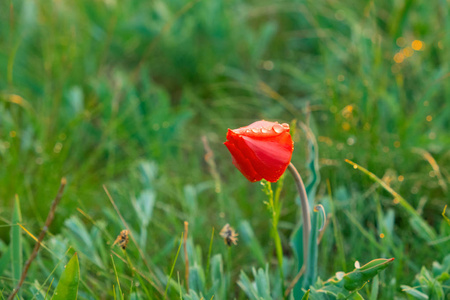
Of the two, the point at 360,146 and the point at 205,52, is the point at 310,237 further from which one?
the point at 205,52

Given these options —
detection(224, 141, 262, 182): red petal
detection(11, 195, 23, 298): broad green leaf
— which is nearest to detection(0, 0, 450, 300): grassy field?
detection(11, 195, 23, 298): broad green leaf

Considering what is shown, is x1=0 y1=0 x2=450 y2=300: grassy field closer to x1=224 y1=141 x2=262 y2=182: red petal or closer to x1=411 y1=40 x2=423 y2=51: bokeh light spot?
x1=411 y1=40 x2=423 y2=51: bokeh light spot

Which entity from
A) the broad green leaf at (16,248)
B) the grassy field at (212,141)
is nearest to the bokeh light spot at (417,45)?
the grassy field at (212,141)

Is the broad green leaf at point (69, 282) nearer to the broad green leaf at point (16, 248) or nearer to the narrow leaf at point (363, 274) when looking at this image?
the broad green leaf at point (16, 248)

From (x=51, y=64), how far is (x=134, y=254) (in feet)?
3.22

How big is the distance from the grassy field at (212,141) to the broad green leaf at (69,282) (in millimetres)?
57

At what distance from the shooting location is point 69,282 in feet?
2.77

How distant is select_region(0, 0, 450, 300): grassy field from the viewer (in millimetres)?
1104

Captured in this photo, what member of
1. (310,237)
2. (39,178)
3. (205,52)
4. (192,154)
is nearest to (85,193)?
(39,178)

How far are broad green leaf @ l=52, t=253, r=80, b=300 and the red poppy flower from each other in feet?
1.09

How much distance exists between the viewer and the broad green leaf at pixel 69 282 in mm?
833

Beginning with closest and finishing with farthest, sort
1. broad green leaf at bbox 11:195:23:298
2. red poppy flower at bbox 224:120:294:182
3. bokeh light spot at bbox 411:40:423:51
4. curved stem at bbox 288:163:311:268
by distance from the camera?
red poppy flower at bbox 224:120:294:182
curved stem at bbox 288:163:311:268
broad green leaf at bbox 11:195:23:298
bokeh light spot at bbox 411:40:423:51

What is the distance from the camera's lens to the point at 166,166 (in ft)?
5.33

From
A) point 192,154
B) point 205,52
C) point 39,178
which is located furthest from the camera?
point 205,52
